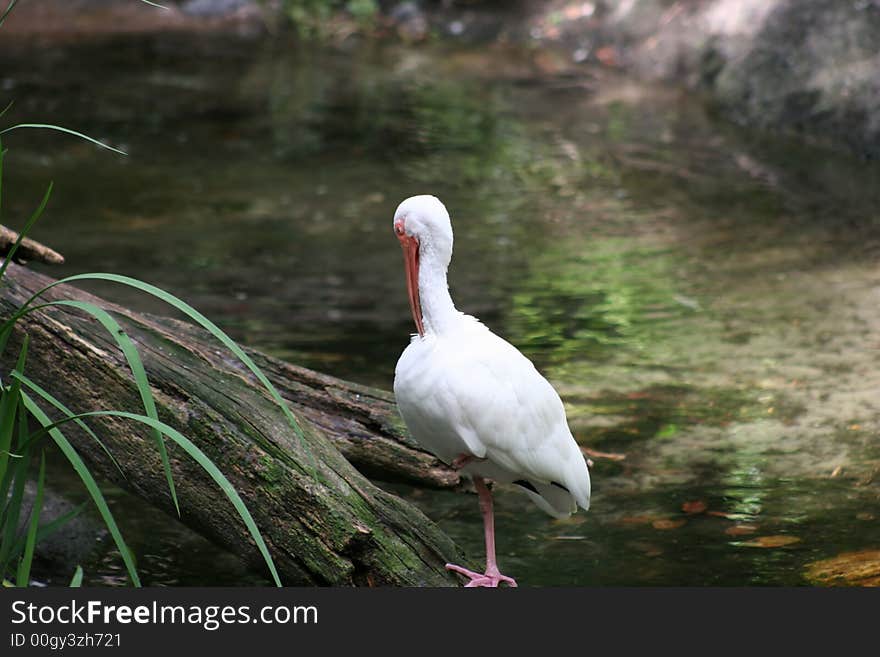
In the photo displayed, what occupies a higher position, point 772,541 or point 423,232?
point 423,232

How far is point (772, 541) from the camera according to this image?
4.01m

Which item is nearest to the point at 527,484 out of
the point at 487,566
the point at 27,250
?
the point at 487,566

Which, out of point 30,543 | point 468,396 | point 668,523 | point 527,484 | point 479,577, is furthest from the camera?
point 668,523

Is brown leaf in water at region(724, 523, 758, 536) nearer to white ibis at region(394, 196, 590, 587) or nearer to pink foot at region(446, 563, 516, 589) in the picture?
white ibis at region(394, 196, 590, 587)

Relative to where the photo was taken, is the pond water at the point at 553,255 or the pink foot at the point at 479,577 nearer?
the pink foot at the point at 479,577

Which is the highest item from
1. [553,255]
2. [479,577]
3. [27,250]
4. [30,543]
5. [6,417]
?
[553,255]

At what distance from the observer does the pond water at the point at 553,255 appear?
4.20m

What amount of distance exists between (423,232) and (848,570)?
1620 mm

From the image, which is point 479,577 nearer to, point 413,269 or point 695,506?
point 413,269

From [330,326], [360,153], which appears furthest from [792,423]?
[360,153]

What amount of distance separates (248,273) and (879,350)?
3.21 meters

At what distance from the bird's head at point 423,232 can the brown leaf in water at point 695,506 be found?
137 cm

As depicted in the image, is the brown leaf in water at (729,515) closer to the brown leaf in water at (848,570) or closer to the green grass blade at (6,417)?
the brown leaf in water at (848,570)


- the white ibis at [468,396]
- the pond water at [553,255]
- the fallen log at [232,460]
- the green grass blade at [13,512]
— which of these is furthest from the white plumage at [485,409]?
the green grass blade at [13,512]
